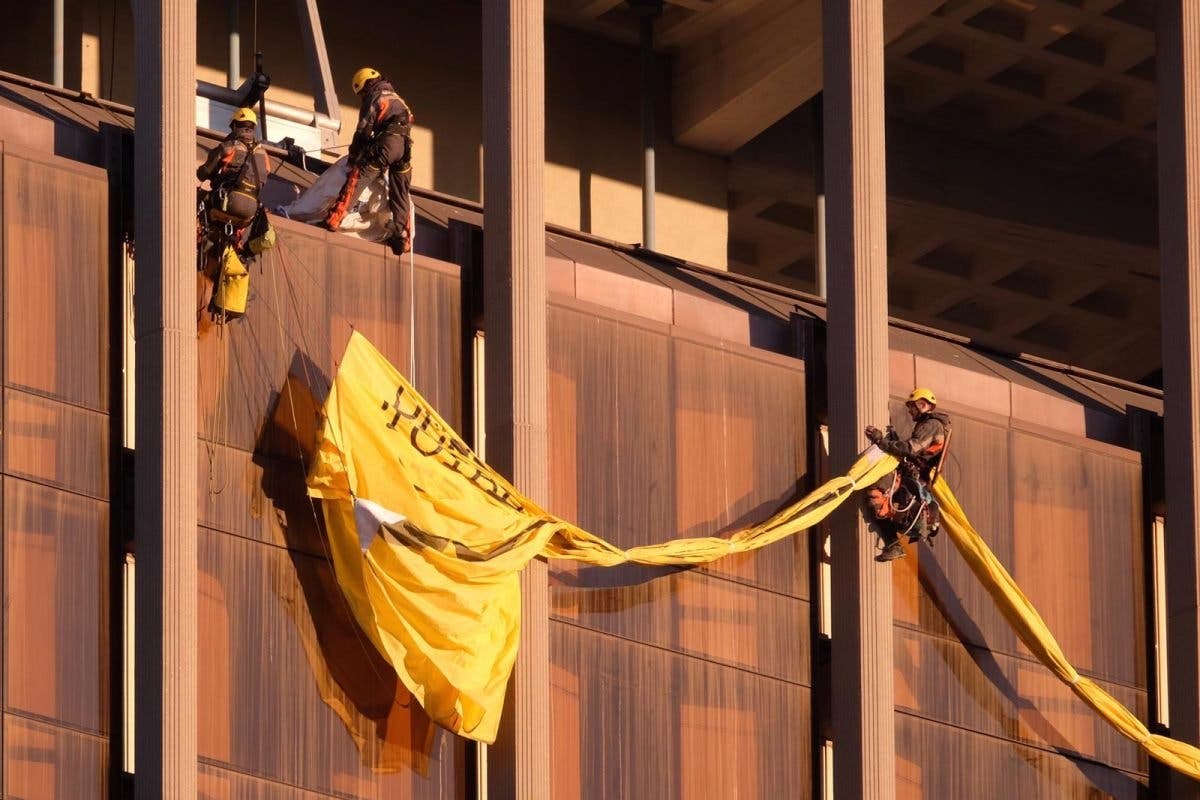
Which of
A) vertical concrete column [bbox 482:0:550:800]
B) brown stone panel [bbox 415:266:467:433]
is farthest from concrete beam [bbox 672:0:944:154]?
brown stone panel [bbox 415:266:467:433]

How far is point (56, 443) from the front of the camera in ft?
77.5

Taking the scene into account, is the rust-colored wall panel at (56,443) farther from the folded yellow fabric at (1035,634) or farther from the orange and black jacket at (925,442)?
the folded yellow fabric at (1035,634)

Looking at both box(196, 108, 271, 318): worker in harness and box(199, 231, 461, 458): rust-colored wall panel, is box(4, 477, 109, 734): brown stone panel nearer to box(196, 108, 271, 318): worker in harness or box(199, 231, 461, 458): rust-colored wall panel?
box(199, 231, 461, 458): rust-colored wall panel

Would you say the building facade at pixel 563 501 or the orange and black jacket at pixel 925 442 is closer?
the building facade at pixel 563 501

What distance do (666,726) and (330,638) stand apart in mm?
3828

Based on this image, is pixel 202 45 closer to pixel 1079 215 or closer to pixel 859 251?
pixel 859 251

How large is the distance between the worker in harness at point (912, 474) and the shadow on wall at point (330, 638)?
5.53 metres

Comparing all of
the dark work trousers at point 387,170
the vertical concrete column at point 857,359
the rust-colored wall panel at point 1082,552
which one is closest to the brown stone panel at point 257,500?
the dark work trousers at point 387,170

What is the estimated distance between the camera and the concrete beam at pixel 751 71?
35594mm

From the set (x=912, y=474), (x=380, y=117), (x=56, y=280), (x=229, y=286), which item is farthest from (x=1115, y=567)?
(x=56, y=280)

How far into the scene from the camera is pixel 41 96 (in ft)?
84.1

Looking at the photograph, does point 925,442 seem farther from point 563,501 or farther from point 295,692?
point 295,692

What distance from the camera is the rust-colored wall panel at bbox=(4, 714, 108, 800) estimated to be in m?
22.8

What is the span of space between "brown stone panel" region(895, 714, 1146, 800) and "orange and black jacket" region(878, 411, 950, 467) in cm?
270
